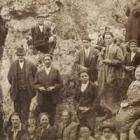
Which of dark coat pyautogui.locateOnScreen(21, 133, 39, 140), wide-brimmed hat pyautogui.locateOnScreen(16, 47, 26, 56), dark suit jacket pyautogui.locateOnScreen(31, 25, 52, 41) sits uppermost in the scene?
dark suit jacket pyautogui.locateOnScreen(31, 25, 52, 41)

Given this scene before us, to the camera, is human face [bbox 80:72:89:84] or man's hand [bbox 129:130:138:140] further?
human face [bbox 80:72:89:84]

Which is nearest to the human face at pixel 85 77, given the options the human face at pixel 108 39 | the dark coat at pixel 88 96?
the dark coat at pixel 88 96

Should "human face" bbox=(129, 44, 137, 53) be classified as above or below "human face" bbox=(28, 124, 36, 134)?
above

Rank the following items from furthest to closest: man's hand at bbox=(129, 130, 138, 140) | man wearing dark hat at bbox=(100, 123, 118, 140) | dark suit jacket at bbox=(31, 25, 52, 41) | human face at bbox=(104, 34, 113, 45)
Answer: dark suit jacket at bbox=(31, 25, 52, 41) < human face at bbox=(104, 34, 113, 45) < man wearing dark hat at bbox=(100, 123, 118, 140) < man's hand at bbox=(129, 130, 138, 140)

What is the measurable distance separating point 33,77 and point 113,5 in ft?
8.03

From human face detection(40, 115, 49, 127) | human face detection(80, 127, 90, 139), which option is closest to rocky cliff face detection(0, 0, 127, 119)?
human face detection(40, 115, 49, 127)

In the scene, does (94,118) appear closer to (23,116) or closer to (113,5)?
(23,116)

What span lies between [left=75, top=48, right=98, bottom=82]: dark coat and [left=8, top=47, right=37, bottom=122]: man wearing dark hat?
1.05 m

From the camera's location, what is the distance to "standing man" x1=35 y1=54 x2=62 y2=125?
11.2 meters

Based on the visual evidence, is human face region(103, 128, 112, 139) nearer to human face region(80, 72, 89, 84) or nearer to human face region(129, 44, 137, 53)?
human face region(80, 72, 89, 84)

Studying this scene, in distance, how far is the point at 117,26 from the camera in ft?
36.8

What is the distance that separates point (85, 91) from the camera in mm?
11023

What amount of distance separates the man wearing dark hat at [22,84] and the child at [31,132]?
20 cm

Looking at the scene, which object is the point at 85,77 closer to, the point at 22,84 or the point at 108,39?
the point at 108,39
